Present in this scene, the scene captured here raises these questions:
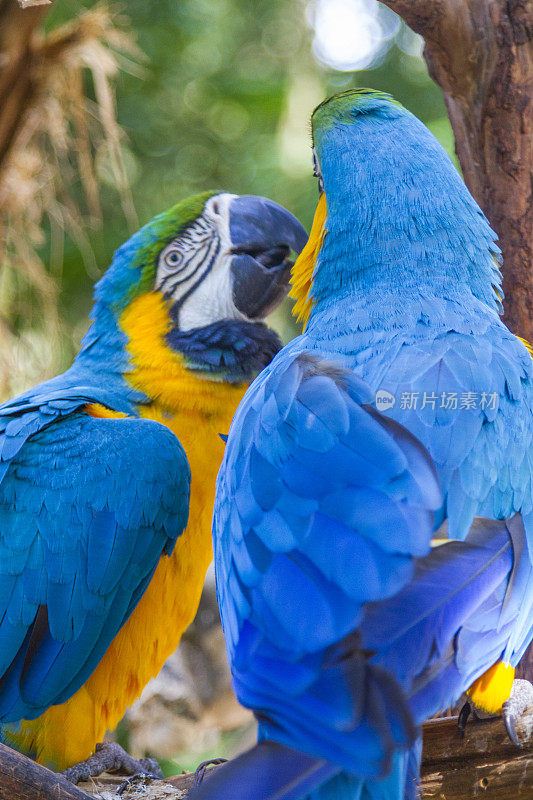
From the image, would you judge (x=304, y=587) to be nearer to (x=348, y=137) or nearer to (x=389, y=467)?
(x=389, y=467)

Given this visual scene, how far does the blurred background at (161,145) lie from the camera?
2809 mm

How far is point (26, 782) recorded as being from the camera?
102 centimetres

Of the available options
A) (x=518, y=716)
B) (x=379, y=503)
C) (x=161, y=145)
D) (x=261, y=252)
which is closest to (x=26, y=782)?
A: (x=379, y=503)

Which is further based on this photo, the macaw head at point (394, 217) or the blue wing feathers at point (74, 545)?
the blue wing feathers at point (74, 545)

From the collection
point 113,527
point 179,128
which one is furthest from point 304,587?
point 179,128

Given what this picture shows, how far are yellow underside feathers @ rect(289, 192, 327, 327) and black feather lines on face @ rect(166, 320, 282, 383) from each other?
0.33 m

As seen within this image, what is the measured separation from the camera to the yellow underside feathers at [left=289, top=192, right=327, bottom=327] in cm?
145

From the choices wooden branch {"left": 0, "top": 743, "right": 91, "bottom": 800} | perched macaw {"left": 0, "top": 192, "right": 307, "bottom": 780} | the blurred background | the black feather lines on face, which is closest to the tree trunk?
the blurred background

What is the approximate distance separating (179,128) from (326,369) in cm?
355

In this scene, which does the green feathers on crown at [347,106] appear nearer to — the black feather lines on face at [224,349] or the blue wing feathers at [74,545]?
the black feather lines on face at [224,349]

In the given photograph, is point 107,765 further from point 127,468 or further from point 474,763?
point 474,763

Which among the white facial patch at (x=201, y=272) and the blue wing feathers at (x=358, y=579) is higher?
the white facial patch at (x=201, y=272)

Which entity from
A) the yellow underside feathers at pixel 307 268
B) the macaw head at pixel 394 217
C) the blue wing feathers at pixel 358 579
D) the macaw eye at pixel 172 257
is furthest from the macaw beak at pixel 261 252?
the blue wing feathers at pixel 358 579

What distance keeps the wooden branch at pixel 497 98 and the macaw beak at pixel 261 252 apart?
44 cm
